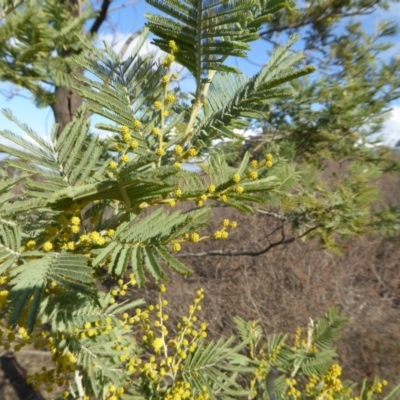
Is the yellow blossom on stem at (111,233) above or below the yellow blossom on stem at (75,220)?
below

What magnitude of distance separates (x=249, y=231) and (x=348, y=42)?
3.07 metres

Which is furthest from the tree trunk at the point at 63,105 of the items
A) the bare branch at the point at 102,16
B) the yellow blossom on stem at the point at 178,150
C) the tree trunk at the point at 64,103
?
the yellow blossom on stem at the point at 178,150

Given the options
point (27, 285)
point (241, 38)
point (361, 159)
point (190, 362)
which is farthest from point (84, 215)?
point (361, 159)

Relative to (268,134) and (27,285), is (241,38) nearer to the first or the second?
(27,285)

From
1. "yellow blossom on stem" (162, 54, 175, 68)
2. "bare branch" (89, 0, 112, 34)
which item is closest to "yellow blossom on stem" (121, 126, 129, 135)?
"yellow blossom on stem" (162, 54, 175, 68)

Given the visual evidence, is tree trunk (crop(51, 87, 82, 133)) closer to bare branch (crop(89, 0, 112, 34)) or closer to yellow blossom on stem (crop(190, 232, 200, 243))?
bare branch (crop(89, 0, 112, 34))

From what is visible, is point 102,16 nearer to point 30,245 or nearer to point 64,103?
point 64,103

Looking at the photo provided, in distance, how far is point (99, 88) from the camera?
0.51 metres

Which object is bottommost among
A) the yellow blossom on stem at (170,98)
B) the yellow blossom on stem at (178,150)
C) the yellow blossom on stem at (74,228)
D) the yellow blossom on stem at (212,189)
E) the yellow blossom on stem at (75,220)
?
the yellow blossom on stem at (74,228)

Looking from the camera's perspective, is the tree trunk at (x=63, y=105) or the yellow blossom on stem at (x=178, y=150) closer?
the yellow blossom on stem at (x=178, y=150)

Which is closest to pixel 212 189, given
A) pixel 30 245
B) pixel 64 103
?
pixel 30 245

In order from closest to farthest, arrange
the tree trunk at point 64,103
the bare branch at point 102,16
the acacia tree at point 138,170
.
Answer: the acacia tree at point 138,170
the tree trunk at point 64,103
the bare branch at point 102,16

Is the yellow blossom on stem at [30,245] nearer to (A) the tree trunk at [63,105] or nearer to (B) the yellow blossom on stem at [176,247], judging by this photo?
(B) the yellow blossom on stem at [176,247]

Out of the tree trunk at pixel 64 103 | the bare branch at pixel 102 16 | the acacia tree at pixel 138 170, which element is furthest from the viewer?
the bare branch at pixel 102 16
